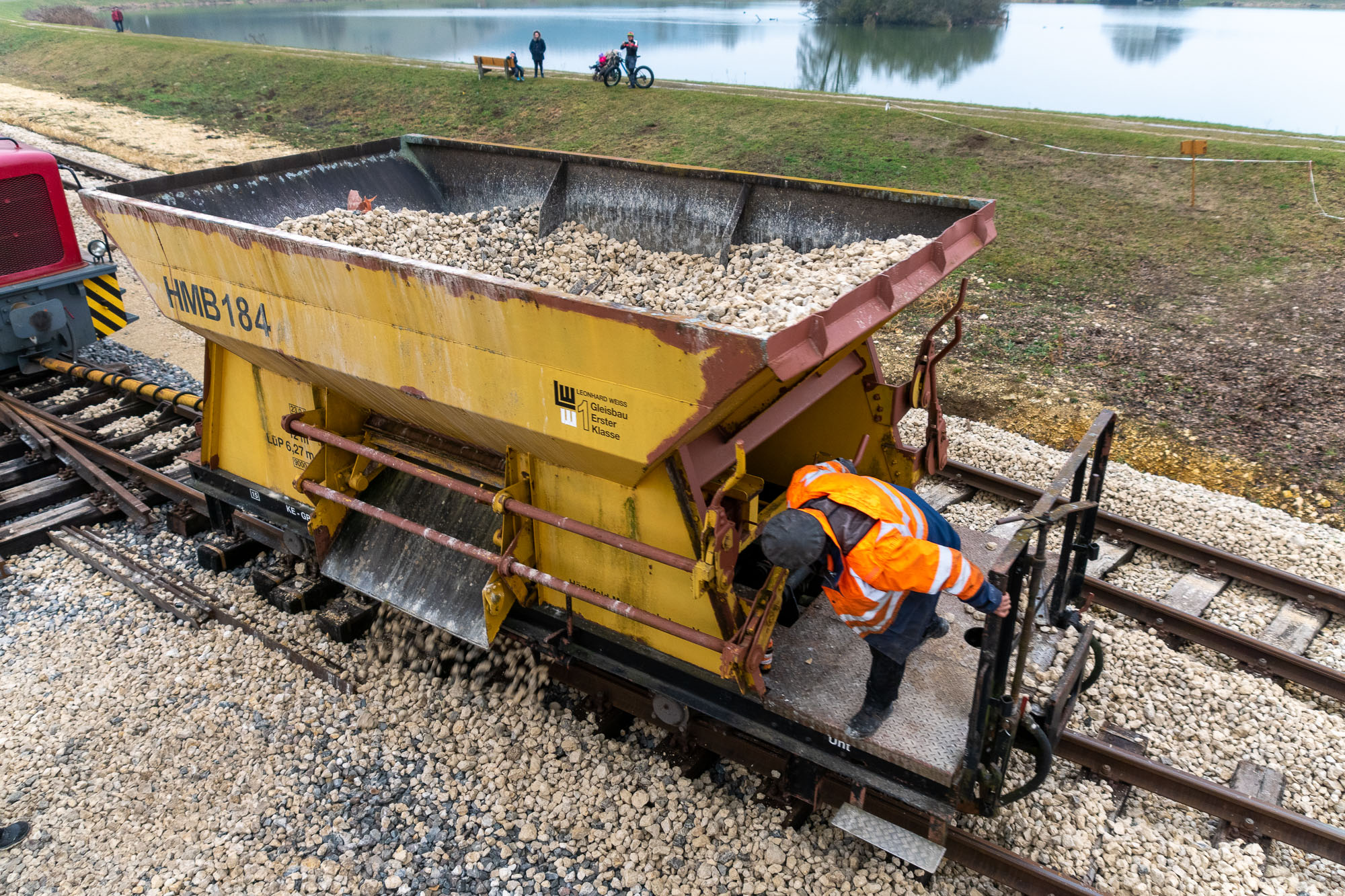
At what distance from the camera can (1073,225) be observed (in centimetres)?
1366

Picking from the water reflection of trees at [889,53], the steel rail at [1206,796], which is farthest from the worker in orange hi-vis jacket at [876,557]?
the water reflection of trees at [889,53]

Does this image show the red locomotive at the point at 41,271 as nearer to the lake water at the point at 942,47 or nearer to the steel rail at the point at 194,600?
the steel rail at the point at 194,600

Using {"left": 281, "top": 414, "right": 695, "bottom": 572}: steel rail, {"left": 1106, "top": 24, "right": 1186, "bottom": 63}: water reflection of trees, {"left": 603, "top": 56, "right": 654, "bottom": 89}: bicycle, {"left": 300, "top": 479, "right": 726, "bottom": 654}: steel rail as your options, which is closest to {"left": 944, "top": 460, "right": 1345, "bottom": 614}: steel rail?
{"left": 300, "top": 479, "right": 726, "bottom": 654}: steel rail

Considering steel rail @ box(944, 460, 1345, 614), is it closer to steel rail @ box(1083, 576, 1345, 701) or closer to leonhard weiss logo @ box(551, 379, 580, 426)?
steel rail @ box(1083, 576, 1345, 701)

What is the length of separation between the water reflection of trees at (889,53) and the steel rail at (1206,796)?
24.7 meters

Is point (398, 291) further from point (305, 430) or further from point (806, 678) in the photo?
point (806, 678)

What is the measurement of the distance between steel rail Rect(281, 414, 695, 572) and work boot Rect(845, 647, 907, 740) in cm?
96

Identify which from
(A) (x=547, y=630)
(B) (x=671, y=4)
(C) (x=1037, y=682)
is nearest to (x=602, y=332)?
(A) (x=547, y=630)

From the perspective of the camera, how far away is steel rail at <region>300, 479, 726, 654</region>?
160 inches

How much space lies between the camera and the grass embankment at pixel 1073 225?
8672mm

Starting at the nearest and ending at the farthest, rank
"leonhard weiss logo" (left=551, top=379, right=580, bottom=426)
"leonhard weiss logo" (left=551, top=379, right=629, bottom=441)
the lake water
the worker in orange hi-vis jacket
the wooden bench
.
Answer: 1. the worker in orange hi-vis jacket
2. "leonhard weiss logo" (left=551, top=379, right=629, bottom=441)
3. "leonhard weiss logo" (left=551, top=379, right=580, bottom=426)
4. the wooden bench
5. the lake water

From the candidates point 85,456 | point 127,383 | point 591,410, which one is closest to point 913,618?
point 591,410

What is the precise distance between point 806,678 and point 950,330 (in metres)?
7.76

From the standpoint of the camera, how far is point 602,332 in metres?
3.71
